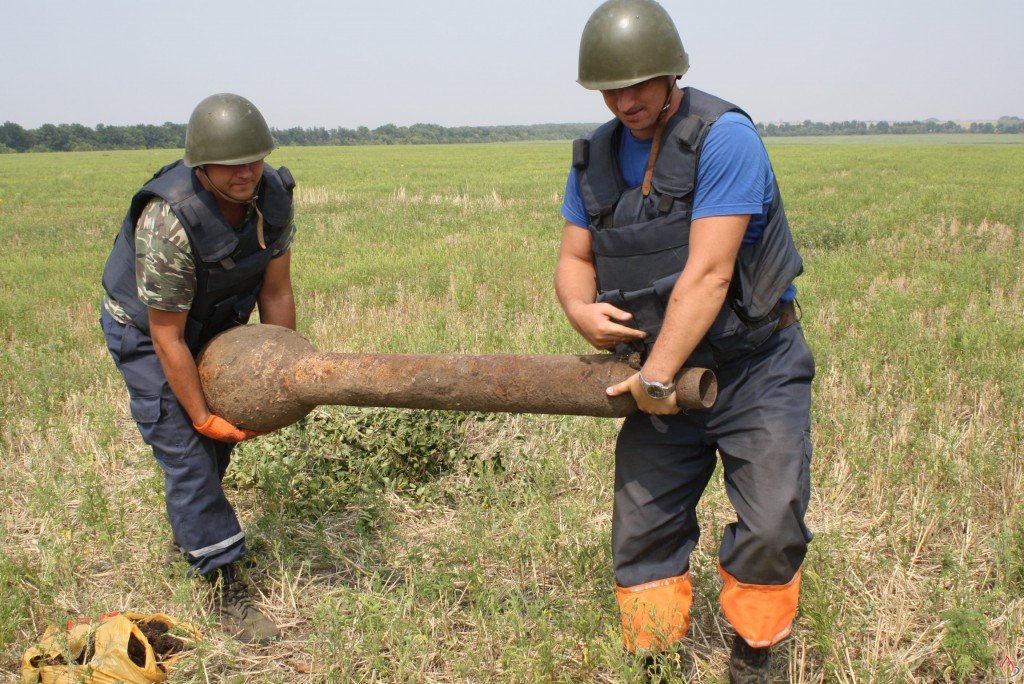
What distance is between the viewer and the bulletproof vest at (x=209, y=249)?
3.39 metres

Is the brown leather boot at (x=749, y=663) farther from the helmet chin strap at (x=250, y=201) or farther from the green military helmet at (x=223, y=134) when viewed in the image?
the green military helmet at (x=223, y=134)

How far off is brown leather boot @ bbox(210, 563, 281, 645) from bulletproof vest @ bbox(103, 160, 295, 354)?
1.01 m

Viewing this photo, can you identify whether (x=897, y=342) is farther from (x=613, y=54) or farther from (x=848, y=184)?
(x=848, y=184)

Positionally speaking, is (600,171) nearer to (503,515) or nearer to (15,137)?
(503,515)

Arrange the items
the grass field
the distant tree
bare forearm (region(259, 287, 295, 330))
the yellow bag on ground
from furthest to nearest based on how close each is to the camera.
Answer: the distant tree < bare forearm (region(259, 287, 295, 330)) < the grass field < the yellow bag on ground

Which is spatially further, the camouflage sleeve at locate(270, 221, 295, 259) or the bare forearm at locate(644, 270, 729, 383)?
the camouflage sleeve at locate(270, 221, 295, 259)

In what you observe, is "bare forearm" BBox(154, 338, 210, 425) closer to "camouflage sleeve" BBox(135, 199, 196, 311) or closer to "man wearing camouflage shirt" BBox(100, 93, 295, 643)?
"man wearing camouflage shirt" BBox(100, 93, 295, 643)

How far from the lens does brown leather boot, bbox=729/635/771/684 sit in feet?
9.61

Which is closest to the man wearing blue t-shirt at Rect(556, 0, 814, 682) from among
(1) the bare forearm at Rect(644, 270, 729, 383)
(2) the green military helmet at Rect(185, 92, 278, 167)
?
(1) the bare forearm at Rect(644, 270, 729, 383)

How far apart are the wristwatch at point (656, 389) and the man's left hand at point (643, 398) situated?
1cm

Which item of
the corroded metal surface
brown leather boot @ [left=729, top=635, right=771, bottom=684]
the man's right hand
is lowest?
brown leather boot @ [left=729, top=635, right=771, bottom=684]

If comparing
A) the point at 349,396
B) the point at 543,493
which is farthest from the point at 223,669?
the point at 543,493

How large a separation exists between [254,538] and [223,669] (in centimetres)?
96

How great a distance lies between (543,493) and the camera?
437 cm
